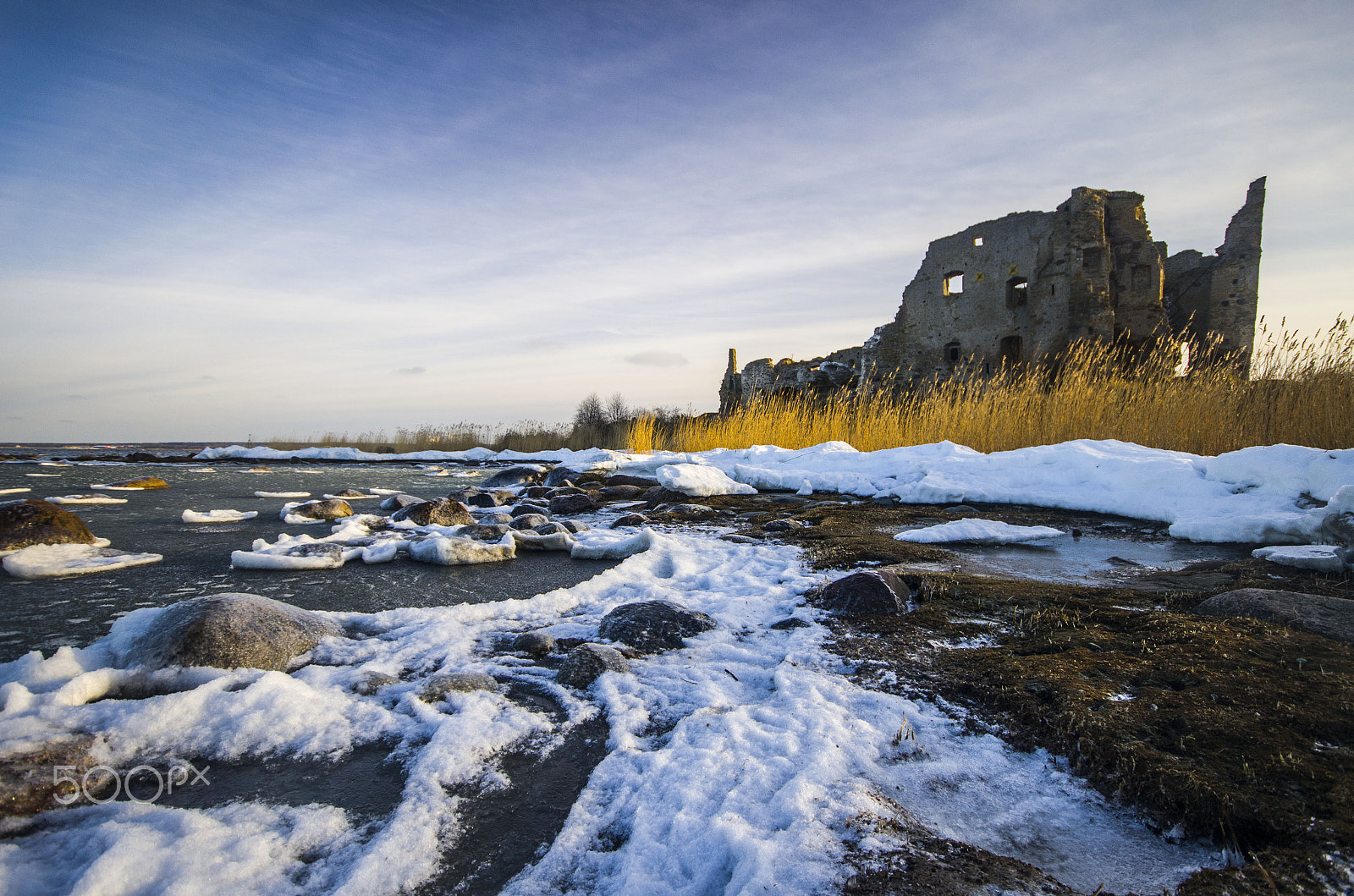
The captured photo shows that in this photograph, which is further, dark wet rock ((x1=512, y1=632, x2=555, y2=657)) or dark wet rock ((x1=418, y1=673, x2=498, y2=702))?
dark wet rock ((x1=512, y1=632, x2=555, y2=657))

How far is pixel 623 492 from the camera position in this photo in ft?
19.1

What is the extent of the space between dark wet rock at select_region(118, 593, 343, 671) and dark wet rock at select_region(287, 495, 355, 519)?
279 cm

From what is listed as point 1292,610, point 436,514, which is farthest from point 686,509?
point 1292,610

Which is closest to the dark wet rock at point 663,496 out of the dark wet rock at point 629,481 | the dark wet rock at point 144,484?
the dark wet rock at point 629,481

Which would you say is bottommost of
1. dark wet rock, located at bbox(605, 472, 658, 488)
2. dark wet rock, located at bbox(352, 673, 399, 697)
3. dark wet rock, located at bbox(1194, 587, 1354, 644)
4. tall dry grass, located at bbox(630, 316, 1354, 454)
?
dark wet rock, located at bbox(352, 673, 399, 697)

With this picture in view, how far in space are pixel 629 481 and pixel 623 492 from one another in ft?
3.48

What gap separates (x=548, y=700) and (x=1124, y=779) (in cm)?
Answer: 114

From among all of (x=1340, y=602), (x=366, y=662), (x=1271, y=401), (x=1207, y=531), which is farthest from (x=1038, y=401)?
(x=366, y=662)

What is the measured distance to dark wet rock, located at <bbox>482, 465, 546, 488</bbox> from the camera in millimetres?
7352

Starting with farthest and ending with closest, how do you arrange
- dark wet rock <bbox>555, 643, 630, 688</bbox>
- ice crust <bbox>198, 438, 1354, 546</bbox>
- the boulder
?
1. the boulder
2. ice crust <bbox>198, 438, 1354, 546</bbox>
3. dark wet rock <bbox>555, 643, 630, 688</bbox>

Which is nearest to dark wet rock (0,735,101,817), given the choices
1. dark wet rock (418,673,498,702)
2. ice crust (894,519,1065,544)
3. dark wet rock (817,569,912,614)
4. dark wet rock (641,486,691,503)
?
dark wet rock (418,673,498,702)

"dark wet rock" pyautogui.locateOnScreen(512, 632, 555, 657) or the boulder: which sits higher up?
the boulder

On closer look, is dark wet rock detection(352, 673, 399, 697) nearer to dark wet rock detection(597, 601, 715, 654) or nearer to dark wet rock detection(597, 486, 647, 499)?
dark wet rock detection(597, 601, 715, 654)

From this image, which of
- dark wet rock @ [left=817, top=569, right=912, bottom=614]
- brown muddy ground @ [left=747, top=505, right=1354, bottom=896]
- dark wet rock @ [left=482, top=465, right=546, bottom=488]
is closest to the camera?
brown muddy ground @ [left=747, top=505, right=1354, bottom=896]
